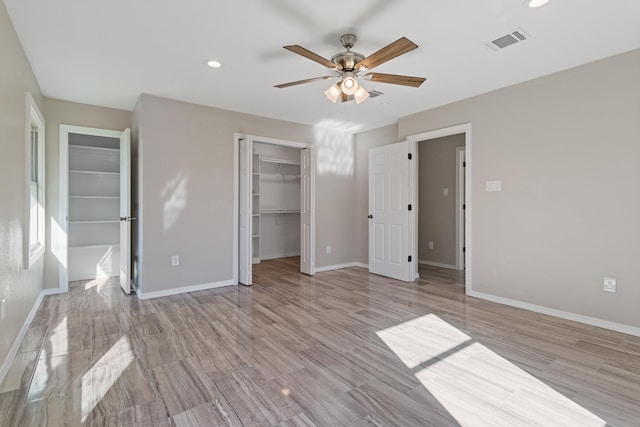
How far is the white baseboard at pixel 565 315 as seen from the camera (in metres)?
2.88

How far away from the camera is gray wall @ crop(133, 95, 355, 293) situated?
4.00 metres

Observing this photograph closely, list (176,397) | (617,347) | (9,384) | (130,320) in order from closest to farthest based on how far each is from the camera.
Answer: (176,397)
(9,384)
(617,347)
(130,320)

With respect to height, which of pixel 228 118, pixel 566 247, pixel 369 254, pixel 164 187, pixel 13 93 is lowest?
pixel 369 254

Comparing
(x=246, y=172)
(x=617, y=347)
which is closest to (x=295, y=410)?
Result: (x=617, y=347)

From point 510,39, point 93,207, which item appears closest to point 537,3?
point 510,39

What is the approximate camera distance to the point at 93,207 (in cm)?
505

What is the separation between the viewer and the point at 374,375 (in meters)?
2.19

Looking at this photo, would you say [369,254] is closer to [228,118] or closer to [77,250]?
[228,118]

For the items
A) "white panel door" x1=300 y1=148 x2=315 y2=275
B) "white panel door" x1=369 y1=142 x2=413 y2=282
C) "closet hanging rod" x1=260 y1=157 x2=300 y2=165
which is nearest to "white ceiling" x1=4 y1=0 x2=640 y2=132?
Answer: "white panel door" x1=369 y1=142 x2=413 y2=282

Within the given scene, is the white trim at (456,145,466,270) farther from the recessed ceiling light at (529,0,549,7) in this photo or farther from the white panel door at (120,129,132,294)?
the white panel door at (120,129,132,294)

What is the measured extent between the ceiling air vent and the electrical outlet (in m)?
2.32

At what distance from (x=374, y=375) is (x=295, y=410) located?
0.64 m

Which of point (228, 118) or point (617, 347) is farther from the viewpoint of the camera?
point (228, 118)

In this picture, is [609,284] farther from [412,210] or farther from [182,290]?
[182,290]
